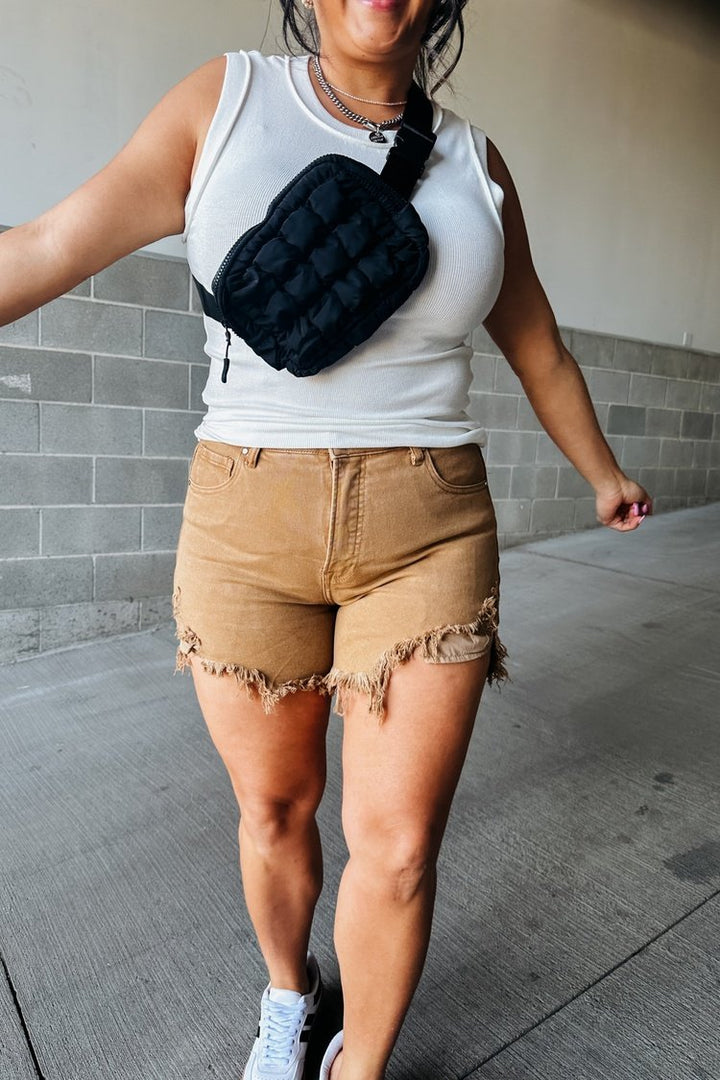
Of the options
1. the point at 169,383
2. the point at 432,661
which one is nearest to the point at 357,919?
the point at 432,661

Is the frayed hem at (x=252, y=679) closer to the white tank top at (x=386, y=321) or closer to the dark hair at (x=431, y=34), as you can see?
the white tank top at (x=386, y=321)

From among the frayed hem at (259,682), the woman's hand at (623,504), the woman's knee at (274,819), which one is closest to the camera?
the frayed hem at (259,682)

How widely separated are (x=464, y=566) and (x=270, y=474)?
0.26m

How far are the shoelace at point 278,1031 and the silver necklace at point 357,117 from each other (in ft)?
4.02

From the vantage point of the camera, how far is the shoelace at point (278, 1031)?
1.22 m

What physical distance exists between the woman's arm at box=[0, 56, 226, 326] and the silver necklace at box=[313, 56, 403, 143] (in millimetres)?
133

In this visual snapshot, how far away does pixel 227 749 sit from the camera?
110 cm

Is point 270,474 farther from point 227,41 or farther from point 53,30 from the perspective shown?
point 227,41

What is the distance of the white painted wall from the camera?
9.21ft

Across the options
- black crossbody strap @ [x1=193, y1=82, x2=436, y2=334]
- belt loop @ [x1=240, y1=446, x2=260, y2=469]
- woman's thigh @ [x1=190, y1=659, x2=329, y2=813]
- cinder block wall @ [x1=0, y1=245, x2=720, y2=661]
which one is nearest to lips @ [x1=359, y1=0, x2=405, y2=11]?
Result: black crossbody strap @ [x1=193, y1=82, x2=436, y2=334]

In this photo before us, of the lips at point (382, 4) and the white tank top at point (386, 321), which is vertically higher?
the lips at point (382, 4)

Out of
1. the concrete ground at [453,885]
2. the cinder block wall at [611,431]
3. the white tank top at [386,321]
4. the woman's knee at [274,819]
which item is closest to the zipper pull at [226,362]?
the white tank top at [386,321]

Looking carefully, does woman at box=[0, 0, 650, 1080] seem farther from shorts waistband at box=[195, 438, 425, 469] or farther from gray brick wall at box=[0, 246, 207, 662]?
gray brick wall at box=[0, 246, 207, 662]

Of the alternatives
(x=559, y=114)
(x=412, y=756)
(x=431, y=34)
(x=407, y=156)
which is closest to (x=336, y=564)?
(x=412, y=756)
